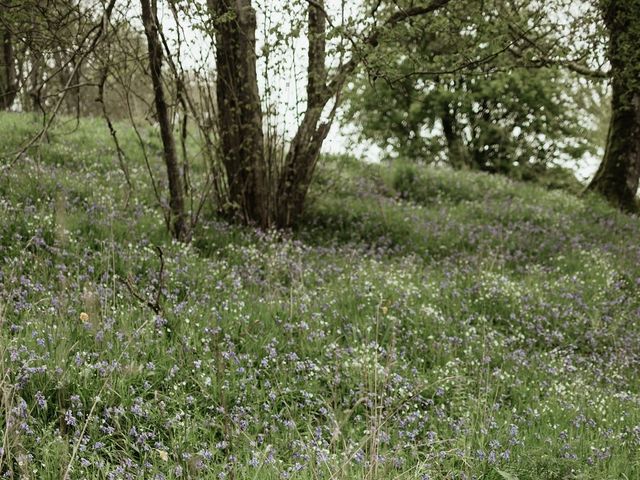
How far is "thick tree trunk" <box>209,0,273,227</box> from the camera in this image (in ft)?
25.5

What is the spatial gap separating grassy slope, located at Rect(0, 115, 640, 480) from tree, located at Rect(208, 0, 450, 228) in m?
0.61

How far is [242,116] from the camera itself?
8.30 m

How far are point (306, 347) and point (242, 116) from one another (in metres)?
4.20

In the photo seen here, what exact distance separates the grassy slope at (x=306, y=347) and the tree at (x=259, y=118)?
606 millimetres

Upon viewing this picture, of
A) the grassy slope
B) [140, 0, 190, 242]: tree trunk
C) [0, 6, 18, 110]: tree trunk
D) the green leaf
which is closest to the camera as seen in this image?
the green leaf

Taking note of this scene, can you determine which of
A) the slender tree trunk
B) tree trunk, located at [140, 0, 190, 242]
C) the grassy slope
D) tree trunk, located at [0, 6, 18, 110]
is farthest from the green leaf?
tree trunk, located at [0, 6, 18, 110]

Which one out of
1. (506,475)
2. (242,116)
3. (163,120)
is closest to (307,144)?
(242,116)

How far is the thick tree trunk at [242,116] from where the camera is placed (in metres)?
7.77

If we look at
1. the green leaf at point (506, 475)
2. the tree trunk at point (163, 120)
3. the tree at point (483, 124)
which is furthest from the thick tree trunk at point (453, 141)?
the green leaf at point (506, 475)

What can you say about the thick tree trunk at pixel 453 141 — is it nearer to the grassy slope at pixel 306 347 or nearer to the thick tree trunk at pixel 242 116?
the grassy slope at pixel 306 347

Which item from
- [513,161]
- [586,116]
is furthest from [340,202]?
[586,116]

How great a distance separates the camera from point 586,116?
74.6ft

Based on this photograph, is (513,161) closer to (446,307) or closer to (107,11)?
(446,307)

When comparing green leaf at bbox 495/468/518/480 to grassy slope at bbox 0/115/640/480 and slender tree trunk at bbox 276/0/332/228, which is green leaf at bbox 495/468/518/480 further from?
slender tree trunk at bbox 276/0/332/228
